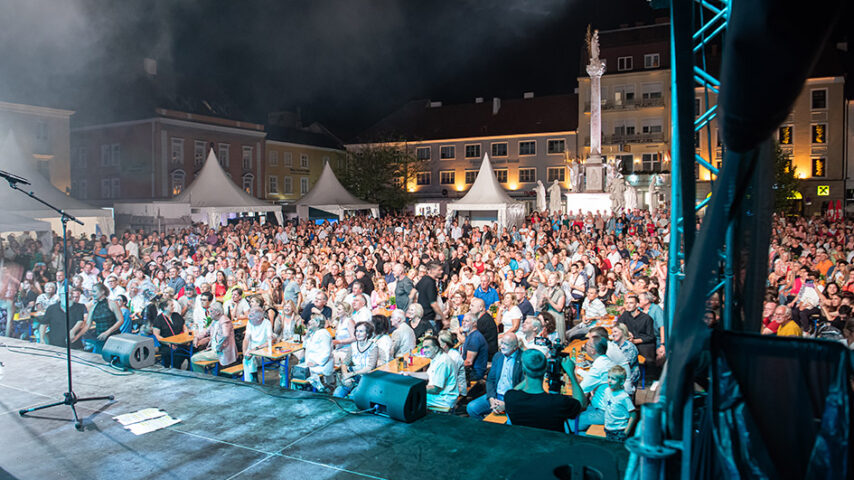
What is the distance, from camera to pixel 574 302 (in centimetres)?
951

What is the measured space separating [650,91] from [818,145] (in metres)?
10.5

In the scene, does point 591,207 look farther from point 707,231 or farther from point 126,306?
point 707,231

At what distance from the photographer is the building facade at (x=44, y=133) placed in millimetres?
28062

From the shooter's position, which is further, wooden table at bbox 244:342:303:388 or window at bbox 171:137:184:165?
window at bbox 171:137:184:165

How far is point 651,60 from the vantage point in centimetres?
3641

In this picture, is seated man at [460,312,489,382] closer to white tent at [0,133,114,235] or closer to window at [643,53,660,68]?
white tent at [0,133,114,235]

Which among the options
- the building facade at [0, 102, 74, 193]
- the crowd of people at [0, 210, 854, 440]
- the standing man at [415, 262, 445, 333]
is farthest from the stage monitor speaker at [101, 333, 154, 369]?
the building facade at [0, 102, 74, 193]

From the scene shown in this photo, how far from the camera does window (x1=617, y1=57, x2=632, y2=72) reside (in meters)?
36.9

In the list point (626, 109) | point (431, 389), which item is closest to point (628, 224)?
point (431, 389)

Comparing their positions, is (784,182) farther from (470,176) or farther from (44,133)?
(44,133)

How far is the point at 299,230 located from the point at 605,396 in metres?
16.3

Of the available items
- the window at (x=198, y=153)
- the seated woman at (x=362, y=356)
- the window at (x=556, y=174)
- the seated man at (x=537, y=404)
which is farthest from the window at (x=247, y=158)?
the seated man at (x=537, y=404)

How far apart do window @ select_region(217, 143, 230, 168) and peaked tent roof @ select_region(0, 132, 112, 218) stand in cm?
1828

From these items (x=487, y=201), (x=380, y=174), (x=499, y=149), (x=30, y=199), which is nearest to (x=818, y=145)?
(x=499, y=149)
